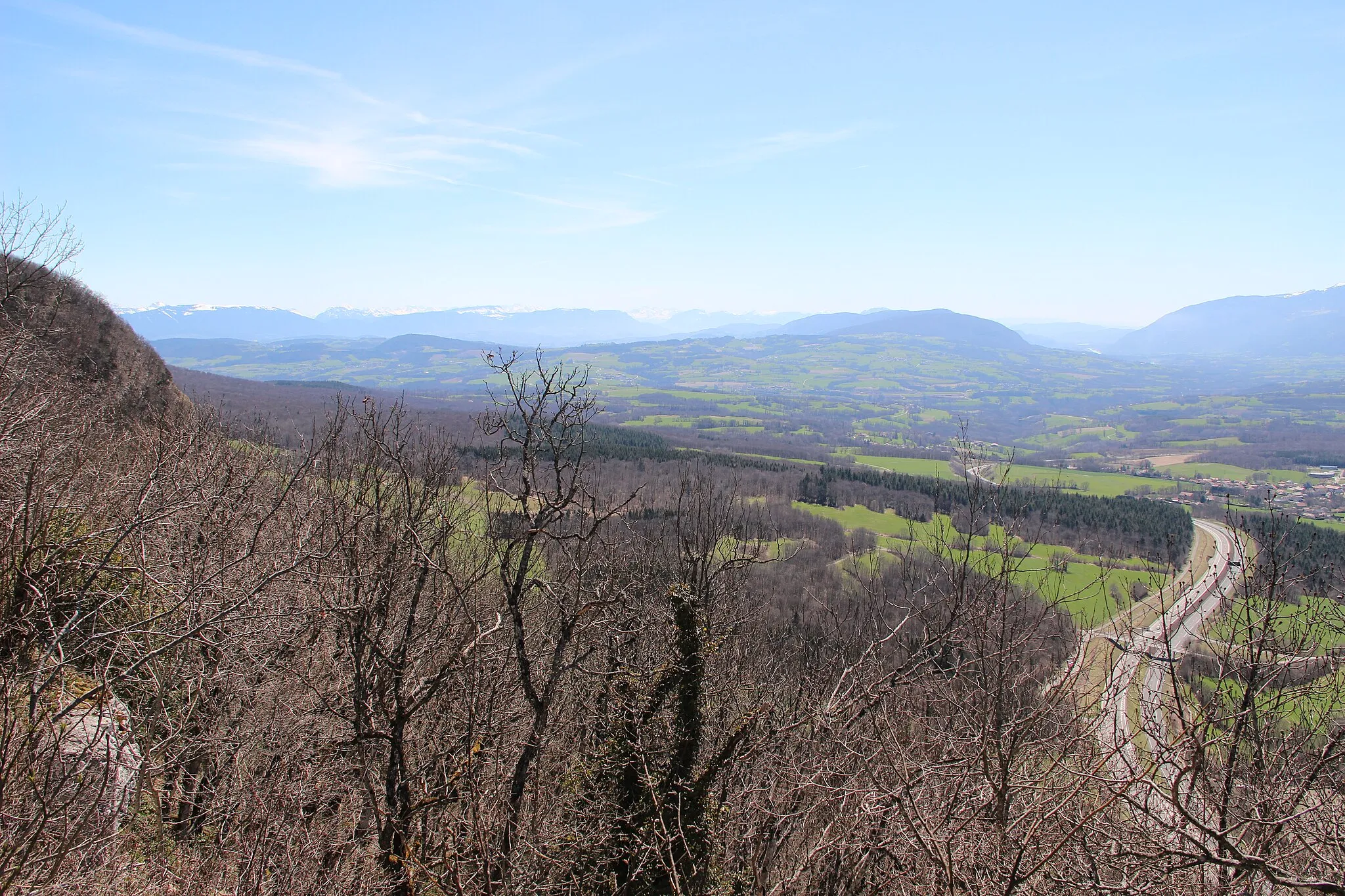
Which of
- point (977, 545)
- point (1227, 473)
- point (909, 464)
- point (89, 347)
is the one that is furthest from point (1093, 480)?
point (89, 347)

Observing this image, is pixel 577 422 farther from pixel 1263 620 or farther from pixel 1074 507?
pixel 1074 507

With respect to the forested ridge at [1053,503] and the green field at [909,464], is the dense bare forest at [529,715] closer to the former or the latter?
the forested ridge at [1053,503]

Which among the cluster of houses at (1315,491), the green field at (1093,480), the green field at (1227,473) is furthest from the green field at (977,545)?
the green field at (1227,473)

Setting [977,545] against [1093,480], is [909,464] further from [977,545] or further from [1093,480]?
[977,545]

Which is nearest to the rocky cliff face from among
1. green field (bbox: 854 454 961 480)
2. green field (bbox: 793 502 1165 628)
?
green field (bbox: 793 502 1165 628)

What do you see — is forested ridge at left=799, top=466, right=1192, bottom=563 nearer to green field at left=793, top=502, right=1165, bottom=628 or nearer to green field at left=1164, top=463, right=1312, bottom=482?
green field at left=793, top=502, right=1165, bottom=628

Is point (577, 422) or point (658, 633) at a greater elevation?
point (577, 422)

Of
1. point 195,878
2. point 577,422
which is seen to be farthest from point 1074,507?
point 195,878
